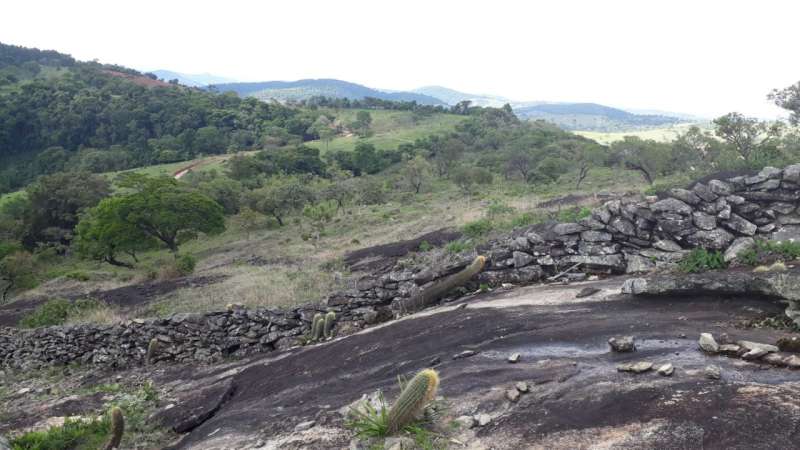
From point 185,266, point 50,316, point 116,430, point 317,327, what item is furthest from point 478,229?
point 185,266

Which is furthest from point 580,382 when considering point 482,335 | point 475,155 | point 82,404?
point 475,155

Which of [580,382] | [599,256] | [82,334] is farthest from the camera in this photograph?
[82,334]

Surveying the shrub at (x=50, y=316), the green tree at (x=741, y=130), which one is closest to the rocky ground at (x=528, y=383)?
the shrub at (x=50, y=316)

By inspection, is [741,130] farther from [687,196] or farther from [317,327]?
[317,327]

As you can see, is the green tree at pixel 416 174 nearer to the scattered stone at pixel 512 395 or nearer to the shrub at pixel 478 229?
the shrub at pixel 478 229

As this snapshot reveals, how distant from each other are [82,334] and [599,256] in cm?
1432

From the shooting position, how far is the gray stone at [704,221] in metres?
11.4

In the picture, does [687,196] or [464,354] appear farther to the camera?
[687,196]

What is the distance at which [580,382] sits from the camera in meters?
6.29

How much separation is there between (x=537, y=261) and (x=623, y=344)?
563 centimetres

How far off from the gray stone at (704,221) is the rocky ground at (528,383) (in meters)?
2.49

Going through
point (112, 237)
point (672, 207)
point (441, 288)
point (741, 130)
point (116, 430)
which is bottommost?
point (112, 237)

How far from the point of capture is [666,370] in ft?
19.5

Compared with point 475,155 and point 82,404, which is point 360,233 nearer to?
point 82,404
